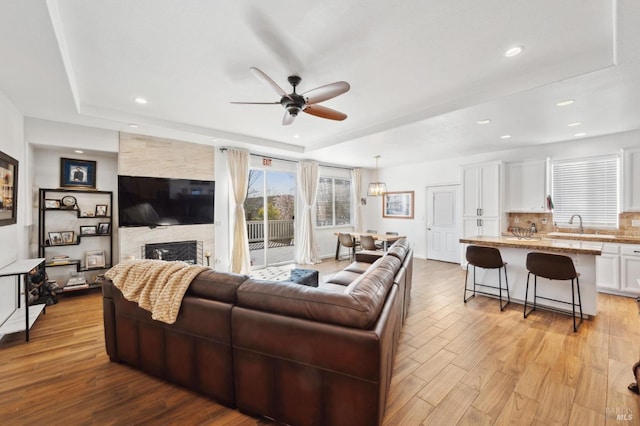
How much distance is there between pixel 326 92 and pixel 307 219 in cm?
444

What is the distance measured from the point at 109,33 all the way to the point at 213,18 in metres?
0.91

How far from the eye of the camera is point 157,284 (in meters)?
1.98

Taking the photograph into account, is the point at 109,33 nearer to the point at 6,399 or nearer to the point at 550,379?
the point at 6,399

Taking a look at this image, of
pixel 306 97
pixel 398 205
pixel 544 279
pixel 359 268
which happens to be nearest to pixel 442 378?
pixel 359 268

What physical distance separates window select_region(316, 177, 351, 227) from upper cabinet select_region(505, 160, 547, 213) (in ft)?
13.2

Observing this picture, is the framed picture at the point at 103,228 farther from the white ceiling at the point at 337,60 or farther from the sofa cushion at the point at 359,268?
the sofa cushion at the point at 359,268

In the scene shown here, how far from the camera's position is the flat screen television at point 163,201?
13.9ft

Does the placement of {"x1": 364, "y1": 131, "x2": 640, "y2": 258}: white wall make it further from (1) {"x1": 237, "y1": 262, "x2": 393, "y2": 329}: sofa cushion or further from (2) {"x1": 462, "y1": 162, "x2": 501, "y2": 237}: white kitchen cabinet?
(1) {"x1": 237, "y1": 262, "x2": 393, "y2": 329}: sofa cushion

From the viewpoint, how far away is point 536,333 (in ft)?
9.38

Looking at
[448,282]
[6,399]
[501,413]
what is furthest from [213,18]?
[448,282]

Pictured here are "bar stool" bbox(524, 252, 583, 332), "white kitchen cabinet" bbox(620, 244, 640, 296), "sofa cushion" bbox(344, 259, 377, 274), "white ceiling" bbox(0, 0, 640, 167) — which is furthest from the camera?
"white kitchen cabinet" bbox(620, 244, 640, 296)

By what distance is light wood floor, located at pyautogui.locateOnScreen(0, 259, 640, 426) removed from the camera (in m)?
1.74

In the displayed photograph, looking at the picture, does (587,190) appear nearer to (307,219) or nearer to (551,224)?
(551,224)

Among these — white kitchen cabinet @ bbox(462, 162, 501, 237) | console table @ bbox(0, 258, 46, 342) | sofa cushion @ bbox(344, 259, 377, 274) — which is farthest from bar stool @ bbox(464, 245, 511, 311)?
console table @ bbox(0, 258, 46, 342)
